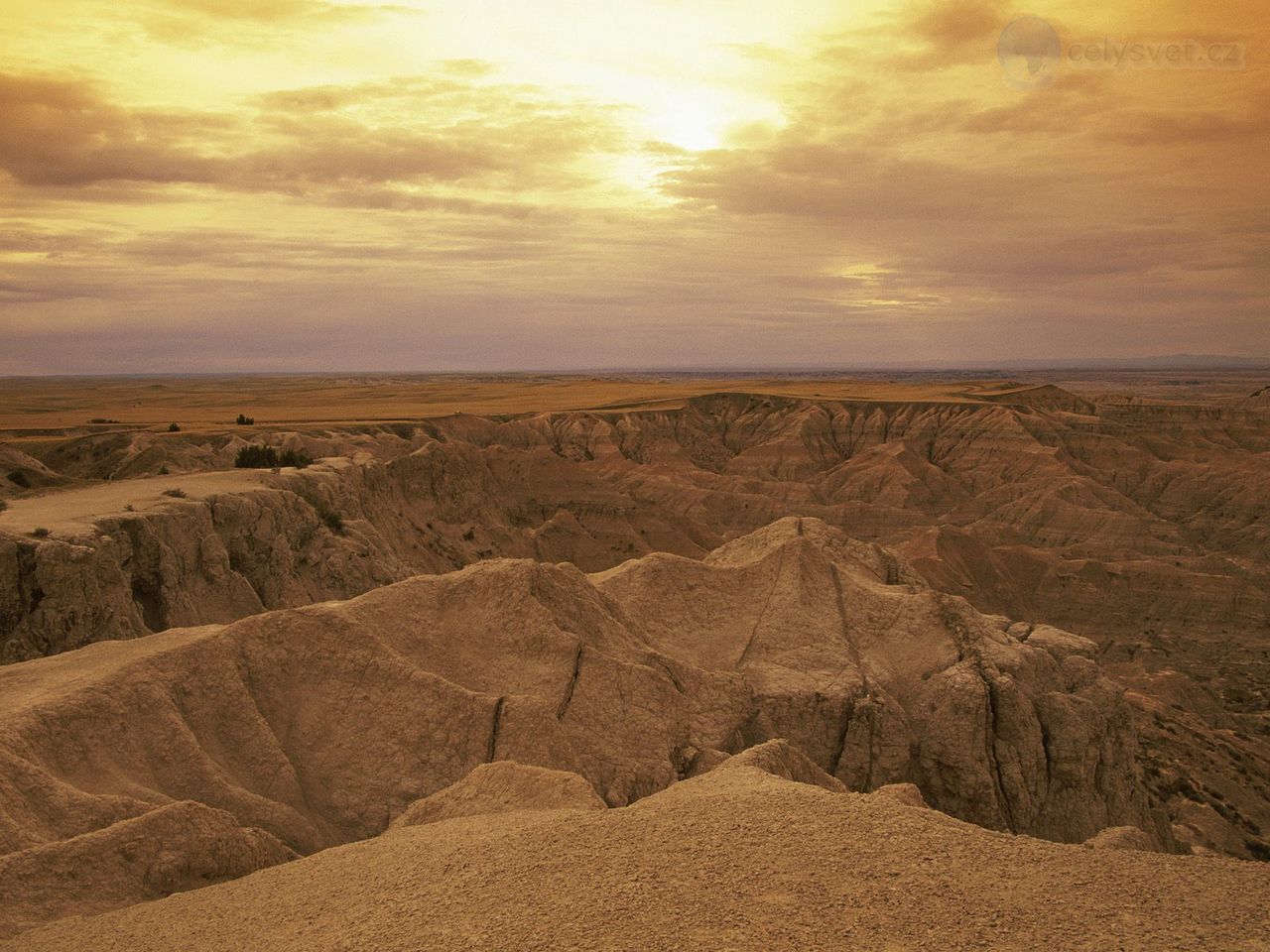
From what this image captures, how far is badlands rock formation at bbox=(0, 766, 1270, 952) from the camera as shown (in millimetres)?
9242

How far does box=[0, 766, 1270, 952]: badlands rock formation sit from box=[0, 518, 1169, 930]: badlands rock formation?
211 cm

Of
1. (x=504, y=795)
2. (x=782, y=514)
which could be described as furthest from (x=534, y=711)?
(x=782, y=514)

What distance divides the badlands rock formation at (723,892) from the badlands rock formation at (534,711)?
2109 millimetres

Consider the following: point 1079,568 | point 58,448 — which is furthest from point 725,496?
point 58,448

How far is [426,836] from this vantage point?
513 inches

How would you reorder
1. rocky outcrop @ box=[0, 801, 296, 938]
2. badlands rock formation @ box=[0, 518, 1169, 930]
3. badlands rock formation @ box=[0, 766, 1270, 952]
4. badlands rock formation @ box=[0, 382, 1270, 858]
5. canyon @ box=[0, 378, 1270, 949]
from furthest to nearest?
1. badlands rock formation @ box=[0, 382, 1270, 858]
2. canyon @ box=[0, 378, 1270, 949]
3. badlands rock formation @ box=[0, 518, 1169, 930]
4. rocky outcrop @ box=[0, 801, 296, 938]
5. badlands rock formation @ box=[0, 766, 1270, 952]

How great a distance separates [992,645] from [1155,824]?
6581mm

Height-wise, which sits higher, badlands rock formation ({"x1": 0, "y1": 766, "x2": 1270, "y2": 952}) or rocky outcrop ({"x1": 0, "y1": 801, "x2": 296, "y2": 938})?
badlands rock formation ({"x1": 0, "y1": 766, "x2": 1270, "y2": 952})

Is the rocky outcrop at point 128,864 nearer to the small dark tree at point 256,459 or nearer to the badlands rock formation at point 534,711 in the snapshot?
the badlands rock formation at point 534,711

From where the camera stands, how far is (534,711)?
18.2 meters

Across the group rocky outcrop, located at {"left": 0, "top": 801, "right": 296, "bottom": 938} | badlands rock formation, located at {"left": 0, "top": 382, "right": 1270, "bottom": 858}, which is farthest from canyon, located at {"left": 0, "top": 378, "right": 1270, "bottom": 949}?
badlands rock formation, located at {"left": 0, "top": 382, "right": 1270, "bottom": 858}

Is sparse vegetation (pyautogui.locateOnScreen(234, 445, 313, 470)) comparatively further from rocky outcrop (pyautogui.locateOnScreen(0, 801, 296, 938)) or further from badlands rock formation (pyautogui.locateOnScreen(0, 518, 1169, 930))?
rocky outcrop (pyautogui.locateOnScreen(0, 801, 296, 938))

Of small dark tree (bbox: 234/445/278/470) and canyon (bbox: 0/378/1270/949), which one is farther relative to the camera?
small dark tree (bbox: 234/445/278/470)

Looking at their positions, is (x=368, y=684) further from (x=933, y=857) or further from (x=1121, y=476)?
(x=1121, y=476)
